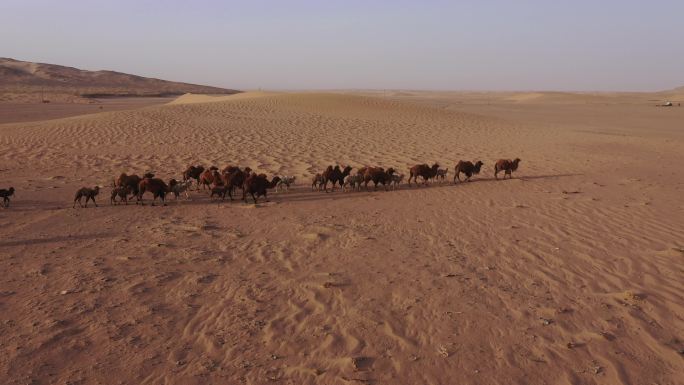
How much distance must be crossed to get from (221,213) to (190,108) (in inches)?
832

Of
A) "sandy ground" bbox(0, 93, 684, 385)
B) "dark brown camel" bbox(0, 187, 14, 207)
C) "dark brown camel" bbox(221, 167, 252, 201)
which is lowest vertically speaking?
"sandy ground" bbox(0, 93, 684, 385)

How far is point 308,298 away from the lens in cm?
568

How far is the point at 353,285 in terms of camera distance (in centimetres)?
604

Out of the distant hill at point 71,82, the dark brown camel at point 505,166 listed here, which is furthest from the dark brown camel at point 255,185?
the distant hill at point 71,82

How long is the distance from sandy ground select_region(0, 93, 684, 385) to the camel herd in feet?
1.09

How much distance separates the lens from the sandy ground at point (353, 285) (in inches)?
176

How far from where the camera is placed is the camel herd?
9805 millimetres

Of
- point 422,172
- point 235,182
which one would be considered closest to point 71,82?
point 235,182

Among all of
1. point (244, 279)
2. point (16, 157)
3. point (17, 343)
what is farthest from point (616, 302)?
point (16, 157)

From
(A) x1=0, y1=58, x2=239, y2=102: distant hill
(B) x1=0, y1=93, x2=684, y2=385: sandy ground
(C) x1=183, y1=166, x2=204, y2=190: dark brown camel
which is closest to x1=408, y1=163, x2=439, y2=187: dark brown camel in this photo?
(B) x1=0, y1=93, x2=684, y2=385: sandy ground

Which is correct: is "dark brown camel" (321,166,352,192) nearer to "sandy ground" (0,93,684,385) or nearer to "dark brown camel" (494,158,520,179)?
"sandy ground" (0,93,684,385)

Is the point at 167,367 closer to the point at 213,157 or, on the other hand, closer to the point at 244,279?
the point at 244,279

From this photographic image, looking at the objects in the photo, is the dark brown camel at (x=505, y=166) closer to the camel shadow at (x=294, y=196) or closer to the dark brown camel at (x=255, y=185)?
the camel shadow at (x=294, y=196)

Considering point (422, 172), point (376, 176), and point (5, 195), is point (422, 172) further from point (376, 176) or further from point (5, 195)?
point (5, 195)
